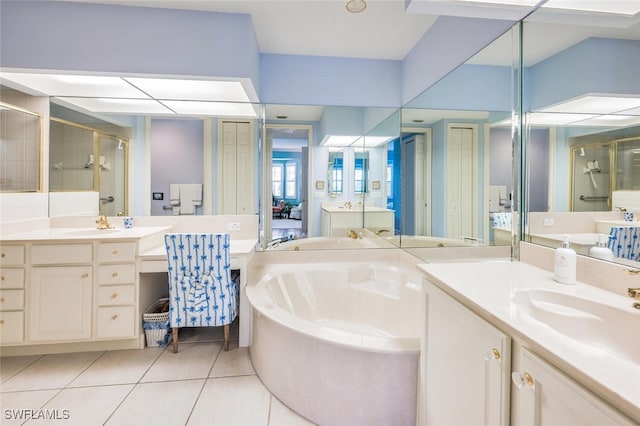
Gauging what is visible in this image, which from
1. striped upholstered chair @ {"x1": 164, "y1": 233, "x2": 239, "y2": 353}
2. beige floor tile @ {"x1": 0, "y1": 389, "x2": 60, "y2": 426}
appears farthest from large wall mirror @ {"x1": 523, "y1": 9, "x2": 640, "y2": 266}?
beige floor tile @ {"x1": 0, "y1": 389, "x2": 60, "y2": 426}

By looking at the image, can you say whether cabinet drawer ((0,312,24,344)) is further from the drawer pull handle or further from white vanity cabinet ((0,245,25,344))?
the drawer pull handle

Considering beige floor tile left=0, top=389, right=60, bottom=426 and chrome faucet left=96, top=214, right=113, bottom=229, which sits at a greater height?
chrome faucet left=96, top=214, right=113, bottom=229

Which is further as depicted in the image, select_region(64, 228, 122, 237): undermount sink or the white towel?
the white towel

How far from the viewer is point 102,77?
2.14 meters

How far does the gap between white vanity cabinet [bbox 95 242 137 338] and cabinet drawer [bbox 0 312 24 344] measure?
1.67 feet

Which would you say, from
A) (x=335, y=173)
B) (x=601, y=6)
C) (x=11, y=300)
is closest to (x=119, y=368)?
(x=11, y=300)

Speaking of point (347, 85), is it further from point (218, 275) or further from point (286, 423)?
point (286, 423)

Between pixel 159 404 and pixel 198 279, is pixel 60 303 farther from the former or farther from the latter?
pixel 159 404

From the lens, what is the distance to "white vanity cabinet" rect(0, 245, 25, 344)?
2080 mm

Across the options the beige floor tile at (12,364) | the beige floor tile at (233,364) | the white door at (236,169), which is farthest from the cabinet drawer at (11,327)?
the white door at (236,169)

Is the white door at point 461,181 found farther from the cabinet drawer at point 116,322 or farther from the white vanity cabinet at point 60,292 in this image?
the white vanity cabinet at point 60,292

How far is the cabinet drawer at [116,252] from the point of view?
218 cm

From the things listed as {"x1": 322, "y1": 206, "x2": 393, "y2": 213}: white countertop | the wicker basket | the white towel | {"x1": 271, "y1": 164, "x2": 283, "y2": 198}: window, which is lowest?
the wicker basket

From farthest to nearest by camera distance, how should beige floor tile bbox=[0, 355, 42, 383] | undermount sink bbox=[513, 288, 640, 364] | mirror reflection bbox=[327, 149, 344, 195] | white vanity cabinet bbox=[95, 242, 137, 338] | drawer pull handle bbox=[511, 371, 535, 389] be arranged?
1. mirror reflection bbox=[327, 149, 344, 195]
2. white vanity cabinet bbox=[95, 242, 137, 338]
3. beige floor tile bbox=[0, 355, 42, 383]
4. undermount sink bbox=[513, 288, 640, 364]
5. drawer pull handle bbox=[511, 371, 535, 389]
